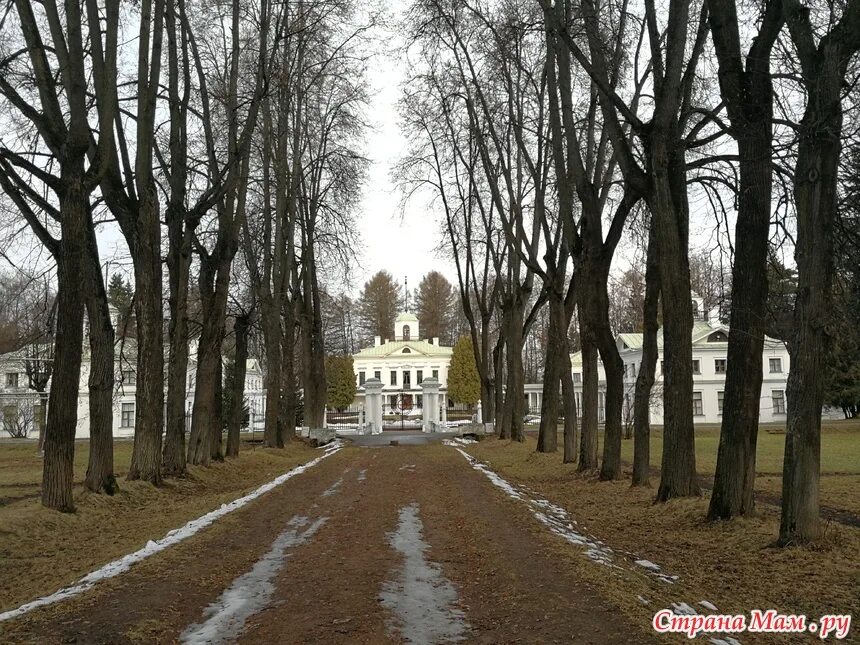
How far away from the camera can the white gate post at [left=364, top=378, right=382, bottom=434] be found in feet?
146

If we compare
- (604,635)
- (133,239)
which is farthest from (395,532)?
(133,239)

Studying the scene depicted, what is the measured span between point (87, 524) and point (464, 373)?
198ft

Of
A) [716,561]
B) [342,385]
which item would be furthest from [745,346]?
[342,385]

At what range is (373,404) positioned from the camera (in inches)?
1796

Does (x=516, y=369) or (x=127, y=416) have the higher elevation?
(x=516, y=369)

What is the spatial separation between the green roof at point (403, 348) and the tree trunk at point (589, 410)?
5818 cm

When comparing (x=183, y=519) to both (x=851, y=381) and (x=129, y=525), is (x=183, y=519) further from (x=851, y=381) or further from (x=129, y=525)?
(x=851, y=381)

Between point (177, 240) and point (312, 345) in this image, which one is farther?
point (312, 345)

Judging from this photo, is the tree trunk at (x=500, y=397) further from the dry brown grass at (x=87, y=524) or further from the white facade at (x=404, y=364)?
the white facade at (x=404, y=364)

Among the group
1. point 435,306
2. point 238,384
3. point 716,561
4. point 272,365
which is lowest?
point 716,561

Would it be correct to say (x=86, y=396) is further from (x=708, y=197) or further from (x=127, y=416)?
(x=708, y=197)

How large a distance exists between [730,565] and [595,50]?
793cm

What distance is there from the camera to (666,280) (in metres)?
10.5

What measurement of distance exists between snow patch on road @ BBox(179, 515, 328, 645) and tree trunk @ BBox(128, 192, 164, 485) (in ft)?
21.2
